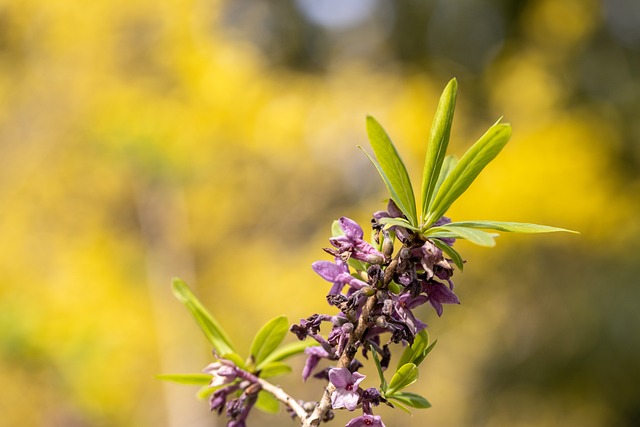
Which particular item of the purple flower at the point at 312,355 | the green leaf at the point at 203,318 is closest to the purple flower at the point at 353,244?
the purple flower at the point at 312,355

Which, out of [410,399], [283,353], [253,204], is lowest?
[410,399]

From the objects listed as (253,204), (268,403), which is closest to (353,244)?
(268,403)

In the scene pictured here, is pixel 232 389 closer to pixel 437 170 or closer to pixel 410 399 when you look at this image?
pixel 410 399

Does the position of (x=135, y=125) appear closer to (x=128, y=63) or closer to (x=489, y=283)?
(x=128, y=63)

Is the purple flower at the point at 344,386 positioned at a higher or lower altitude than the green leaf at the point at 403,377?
higher

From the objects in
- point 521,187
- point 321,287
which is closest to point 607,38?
point 521,187

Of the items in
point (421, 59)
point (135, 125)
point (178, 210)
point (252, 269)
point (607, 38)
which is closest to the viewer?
point (135, 125)

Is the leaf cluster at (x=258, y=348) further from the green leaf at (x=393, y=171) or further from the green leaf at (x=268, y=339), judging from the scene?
the green leaf at (x=393, y=171)

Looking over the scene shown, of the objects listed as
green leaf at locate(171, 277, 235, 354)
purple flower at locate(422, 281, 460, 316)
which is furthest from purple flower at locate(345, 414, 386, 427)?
green leaf at locate(171, 277, 235, 354)
